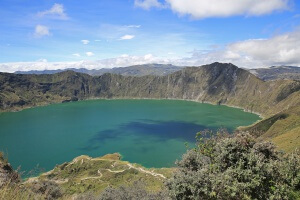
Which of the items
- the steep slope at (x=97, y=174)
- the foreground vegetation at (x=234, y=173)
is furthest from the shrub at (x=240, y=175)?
the steep slope at (x=97, y=174)

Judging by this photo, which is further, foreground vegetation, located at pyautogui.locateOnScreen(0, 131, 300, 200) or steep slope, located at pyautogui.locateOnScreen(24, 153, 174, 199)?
steep slope, located at pyautogui.locateOnScreen(24, 153, 174, 199)

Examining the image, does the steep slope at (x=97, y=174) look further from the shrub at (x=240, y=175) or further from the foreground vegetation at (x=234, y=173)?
the shrub at (x=240, y=175)

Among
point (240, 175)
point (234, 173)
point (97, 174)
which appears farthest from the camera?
point (97, 174)

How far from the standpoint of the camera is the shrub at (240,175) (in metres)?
16.5

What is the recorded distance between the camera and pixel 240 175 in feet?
55.5

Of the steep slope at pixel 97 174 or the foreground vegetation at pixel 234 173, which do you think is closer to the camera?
the foreground vegetation at pixel 234 173

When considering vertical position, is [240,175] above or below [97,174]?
above

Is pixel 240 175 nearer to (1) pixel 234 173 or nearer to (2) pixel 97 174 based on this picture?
(1) pixel 234 173

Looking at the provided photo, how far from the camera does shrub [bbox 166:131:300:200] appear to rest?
54.1ft

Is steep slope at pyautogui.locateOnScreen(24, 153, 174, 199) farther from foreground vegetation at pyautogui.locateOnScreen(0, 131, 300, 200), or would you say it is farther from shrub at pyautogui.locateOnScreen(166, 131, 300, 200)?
shrub at pyautogui.locateOnScreen(166, 131, 300, 200)

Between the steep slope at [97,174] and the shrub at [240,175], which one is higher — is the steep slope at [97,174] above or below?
below

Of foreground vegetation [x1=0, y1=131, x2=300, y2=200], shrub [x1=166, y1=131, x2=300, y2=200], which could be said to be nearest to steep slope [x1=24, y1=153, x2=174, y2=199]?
foreground vegetation [x1=0, y1=131, x2=300, y2=200]

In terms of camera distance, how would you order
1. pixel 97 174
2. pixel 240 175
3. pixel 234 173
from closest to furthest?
pixel 240 175 → pixel 234 173 → pixel 97 174

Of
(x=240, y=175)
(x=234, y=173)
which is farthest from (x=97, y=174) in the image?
(x=240, y=175)
